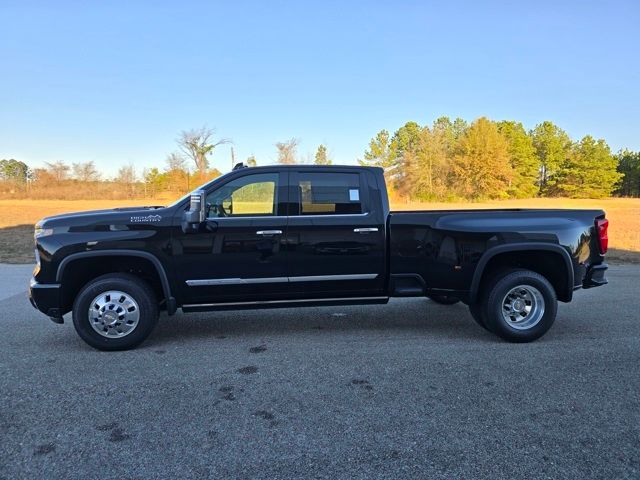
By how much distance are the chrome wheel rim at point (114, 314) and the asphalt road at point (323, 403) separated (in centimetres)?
25

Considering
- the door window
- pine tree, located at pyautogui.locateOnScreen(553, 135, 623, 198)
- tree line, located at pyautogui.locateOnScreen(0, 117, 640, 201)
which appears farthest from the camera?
pine tree, located at pyautogui.locateOnScreen(553, 135, 623, 198)

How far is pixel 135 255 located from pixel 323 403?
8.01 ft

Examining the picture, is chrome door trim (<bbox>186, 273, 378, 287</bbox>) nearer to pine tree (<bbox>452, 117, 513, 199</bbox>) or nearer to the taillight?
the taillight

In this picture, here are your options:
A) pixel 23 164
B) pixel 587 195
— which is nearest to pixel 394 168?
pixel 587 195

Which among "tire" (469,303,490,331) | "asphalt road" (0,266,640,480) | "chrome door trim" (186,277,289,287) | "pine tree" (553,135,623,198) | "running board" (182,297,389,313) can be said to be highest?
"pine tree" (553,135,623,198)

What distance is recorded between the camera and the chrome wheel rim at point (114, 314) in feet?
15.5

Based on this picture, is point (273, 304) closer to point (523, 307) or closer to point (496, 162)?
point (523, 307)

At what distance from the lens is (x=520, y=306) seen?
16.8ft

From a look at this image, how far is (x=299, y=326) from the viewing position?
5.75 m

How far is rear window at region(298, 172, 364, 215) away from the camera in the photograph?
5.09 m

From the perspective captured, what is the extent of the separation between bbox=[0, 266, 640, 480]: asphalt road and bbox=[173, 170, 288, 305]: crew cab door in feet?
2.01

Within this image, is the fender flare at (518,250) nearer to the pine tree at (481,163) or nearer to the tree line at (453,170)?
the tree line at (453,170)

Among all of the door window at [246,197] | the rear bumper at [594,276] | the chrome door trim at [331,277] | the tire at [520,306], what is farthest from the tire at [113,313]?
the rear bumper at [594,276]

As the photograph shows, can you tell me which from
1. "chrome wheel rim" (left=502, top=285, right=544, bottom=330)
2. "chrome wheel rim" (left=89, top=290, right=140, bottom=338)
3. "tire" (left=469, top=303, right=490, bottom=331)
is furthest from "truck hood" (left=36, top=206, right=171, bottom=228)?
"chrome wheel rim" (left=502, top=285, right=544, bottom=330)
